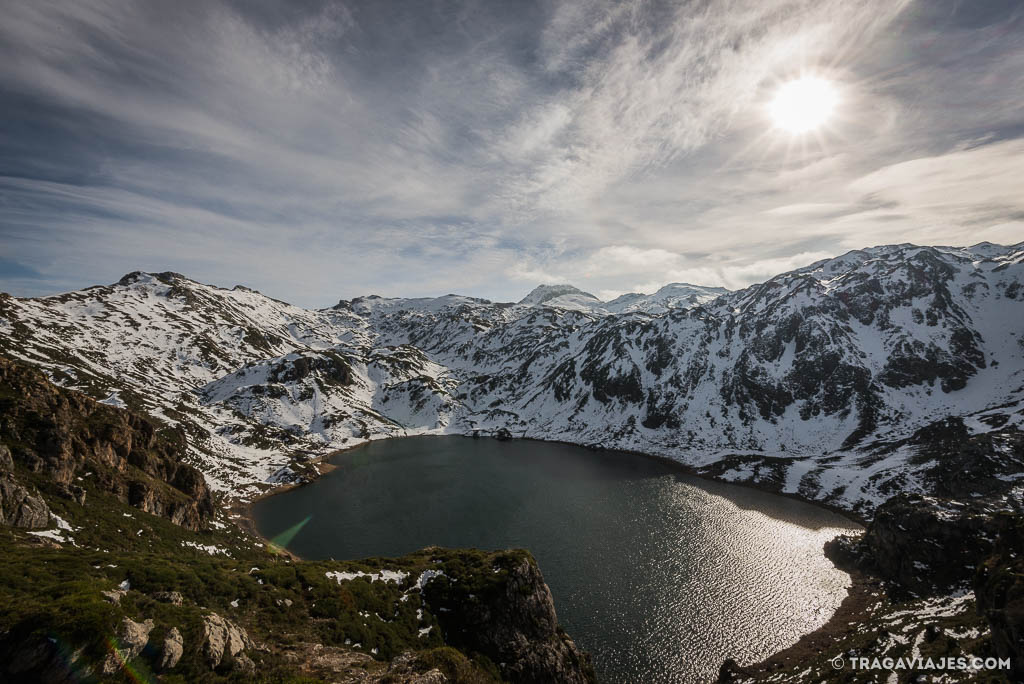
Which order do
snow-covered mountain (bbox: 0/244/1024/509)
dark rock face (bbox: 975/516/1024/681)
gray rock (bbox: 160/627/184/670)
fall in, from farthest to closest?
snow-covered mountain (bbox: 0/244/1024/509), dark rock face (bbox: 975/516/1024/681), gray rock (bbox: 160/627/184/670)

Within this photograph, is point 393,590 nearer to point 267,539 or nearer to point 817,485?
point 267,539

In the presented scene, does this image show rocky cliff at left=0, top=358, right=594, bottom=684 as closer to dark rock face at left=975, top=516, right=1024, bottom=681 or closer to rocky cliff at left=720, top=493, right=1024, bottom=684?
rocky cliff at left=720, top=493, right=1024, bottom=684

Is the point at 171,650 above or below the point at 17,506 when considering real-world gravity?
above

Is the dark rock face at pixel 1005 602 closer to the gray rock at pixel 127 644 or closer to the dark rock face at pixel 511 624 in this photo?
the dark rock face at pixel 511 624

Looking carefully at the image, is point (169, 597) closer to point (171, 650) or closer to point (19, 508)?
point (171, 650)

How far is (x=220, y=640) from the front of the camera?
1866cm

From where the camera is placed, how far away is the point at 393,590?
117 feet

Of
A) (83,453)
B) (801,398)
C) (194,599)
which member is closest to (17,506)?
(83,453)

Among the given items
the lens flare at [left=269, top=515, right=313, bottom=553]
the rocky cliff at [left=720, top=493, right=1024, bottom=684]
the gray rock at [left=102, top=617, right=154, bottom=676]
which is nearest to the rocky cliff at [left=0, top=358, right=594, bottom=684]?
the gray rock at [left=102, top=617, right=154, bottom=676]

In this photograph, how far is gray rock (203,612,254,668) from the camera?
1762 centimetres

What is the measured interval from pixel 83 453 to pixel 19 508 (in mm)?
19154

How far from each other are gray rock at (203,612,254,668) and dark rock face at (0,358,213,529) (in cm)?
2421

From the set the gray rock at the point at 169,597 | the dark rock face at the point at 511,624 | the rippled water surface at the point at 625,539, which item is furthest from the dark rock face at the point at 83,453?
the dark rock face at the point at 511,624

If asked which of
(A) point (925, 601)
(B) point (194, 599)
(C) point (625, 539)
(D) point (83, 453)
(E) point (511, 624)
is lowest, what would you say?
(C) point (625, 539)
